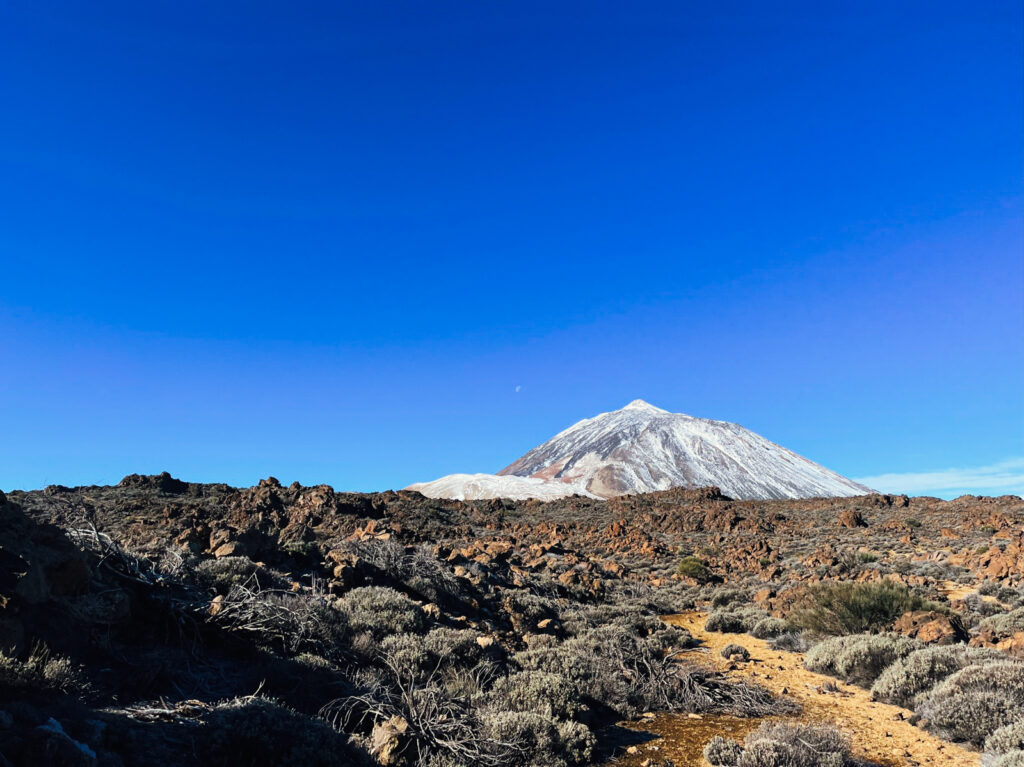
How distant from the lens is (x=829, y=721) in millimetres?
7008

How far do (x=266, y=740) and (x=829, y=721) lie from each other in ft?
22.3

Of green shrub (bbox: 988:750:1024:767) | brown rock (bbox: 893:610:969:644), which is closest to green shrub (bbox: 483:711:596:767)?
green shrub (bbox: 988:750:1024:767)

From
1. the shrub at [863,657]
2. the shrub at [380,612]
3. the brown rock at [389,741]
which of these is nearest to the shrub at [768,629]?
the shrub at [863,657]

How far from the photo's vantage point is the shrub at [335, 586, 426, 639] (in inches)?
325

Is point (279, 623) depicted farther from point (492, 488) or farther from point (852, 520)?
point (492, 488)

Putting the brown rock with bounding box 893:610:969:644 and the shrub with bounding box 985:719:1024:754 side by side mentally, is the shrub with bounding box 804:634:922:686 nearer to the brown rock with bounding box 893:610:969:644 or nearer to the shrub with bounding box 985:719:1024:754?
the brown rock with bounding box 893:610:969:644

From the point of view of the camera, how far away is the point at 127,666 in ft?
16.4

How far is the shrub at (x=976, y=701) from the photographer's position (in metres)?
6.09

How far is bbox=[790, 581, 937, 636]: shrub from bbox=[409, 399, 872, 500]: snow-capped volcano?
181 ft

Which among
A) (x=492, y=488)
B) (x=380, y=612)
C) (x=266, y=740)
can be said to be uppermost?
(x=492, y=488)

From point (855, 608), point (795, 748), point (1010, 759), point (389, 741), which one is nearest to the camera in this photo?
point (389, 741)

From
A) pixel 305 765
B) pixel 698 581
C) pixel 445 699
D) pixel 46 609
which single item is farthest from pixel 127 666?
pixel 698 581

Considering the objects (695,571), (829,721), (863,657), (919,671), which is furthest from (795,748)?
(695,571)

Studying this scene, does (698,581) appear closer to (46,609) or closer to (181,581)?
(181,581)
